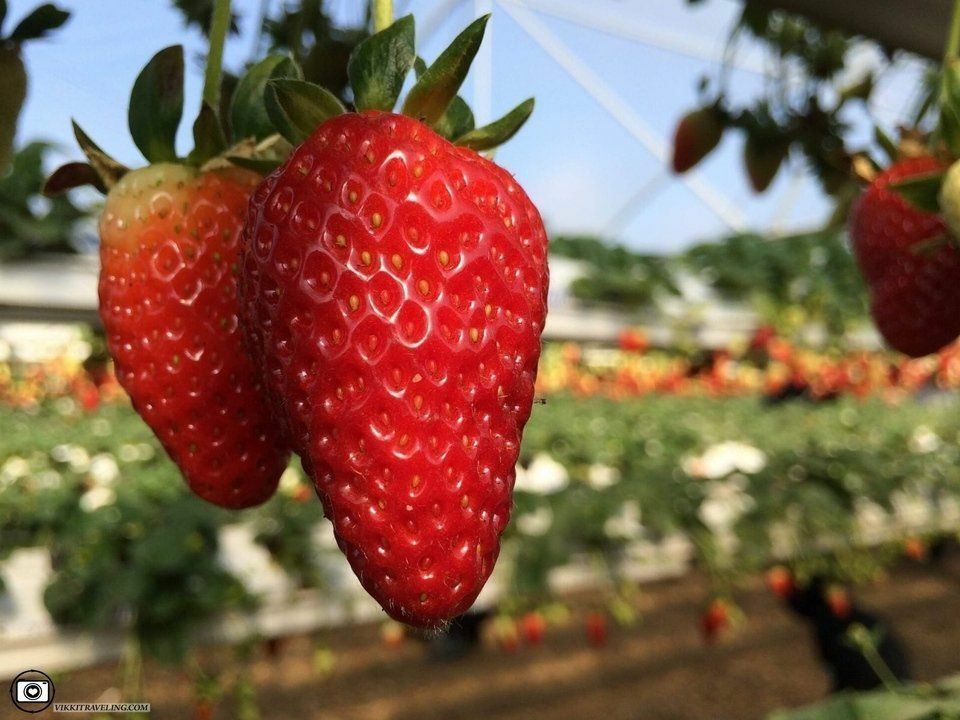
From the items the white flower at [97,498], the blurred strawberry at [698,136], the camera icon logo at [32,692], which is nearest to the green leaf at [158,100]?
the camera icon logo at [32,692]

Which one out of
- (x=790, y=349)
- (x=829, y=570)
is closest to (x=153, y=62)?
(x=829, y=570)

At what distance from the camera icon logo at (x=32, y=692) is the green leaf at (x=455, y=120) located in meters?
0.60

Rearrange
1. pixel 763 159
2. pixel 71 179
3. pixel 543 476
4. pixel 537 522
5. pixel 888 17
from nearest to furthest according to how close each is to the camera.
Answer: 1. pixel 71 179
2. pixel 888 17
3. pixel 763 159
4. pixel 537 522
5. pixel 543 476

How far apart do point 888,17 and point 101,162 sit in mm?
532

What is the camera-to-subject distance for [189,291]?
33cm

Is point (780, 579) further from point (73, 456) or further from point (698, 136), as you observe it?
point (73, 456)

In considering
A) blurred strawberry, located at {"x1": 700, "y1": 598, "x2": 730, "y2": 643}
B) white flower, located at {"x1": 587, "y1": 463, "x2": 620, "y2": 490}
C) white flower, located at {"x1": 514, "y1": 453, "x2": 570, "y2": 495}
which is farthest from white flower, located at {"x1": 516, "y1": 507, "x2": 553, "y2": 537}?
blurred strawberry, located at {"x1": 700, "y1": 598, "x2": 730, "y2": 643}

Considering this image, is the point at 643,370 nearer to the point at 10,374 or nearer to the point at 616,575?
the point at 616,575

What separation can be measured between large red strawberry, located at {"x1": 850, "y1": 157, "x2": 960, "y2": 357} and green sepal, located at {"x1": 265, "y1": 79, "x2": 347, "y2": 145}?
10.3 inches

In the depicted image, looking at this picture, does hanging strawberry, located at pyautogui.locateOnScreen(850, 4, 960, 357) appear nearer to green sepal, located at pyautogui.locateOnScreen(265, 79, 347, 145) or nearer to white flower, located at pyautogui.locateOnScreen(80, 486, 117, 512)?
green sepal, located at pyautogui.locateOnScreen(265, 79, 347, 145)

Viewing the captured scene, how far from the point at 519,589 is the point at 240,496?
1.27 meters

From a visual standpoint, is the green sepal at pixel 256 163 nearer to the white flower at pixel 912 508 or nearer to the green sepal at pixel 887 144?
the green sepal at pixel 887 144

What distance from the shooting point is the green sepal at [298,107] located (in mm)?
257

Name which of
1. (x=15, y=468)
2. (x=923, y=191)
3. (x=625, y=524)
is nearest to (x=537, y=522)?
(x=625, y=524)
